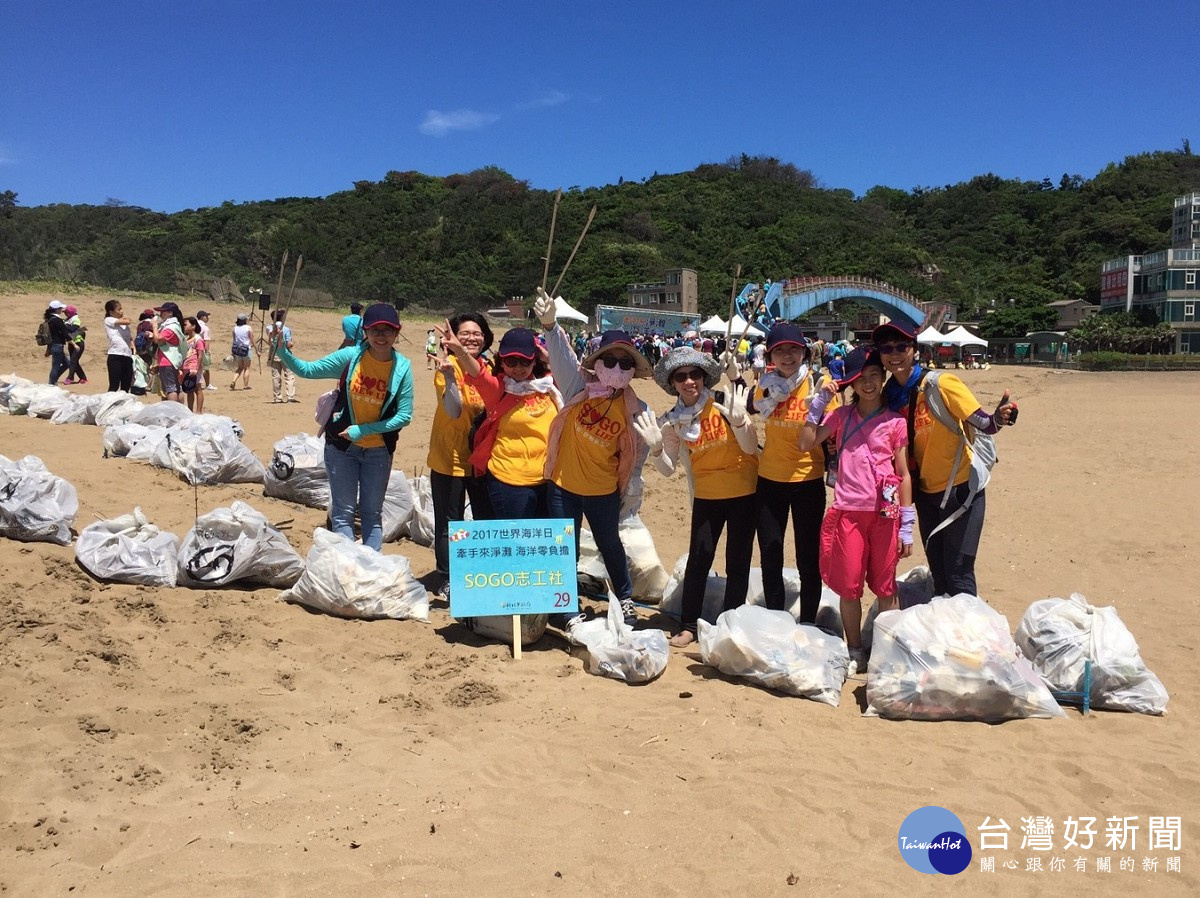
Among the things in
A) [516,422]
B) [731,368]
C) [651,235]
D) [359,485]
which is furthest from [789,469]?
[651,235]

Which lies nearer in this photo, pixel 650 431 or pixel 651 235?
pixel 650 431

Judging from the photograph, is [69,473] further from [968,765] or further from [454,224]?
[454,224]

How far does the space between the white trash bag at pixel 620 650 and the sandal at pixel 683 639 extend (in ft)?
0.64

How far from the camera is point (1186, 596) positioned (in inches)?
222

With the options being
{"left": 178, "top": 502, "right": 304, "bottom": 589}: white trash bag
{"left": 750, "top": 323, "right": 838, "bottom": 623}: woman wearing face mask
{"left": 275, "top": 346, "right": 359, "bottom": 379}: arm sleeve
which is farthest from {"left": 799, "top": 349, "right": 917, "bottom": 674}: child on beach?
{"left": 178, "top": 502, "right": 304, "bottom": 589}: white trash bag

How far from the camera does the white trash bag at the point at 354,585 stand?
4.47 metres

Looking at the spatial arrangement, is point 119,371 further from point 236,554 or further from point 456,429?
point 456,429

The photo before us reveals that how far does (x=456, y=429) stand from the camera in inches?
187

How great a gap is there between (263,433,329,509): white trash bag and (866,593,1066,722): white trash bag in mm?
4451

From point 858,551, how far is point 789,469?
0.50 metres

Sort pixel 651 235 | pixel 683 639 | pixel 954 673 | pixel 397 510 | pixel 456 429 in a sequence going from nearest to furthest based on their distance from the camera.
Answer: pixel 954 673 < pixel 683 639 < pixel 456 429 < pixel 397 510 < pixel 651 235

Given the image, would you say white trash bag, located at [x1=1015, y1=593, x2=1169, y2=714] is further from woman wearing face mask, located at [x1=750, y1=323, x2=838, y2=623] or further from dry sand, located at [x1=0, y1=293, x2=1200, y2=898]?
woman wearing face mask, located at [x1=750, y1=323, x2=838, y2=623]

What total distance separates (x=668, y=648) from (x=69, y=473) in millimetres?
4895

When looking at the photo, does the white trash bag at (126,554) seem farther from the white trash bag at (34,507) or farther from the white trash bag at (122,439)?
the white trash bag at (122,439)
